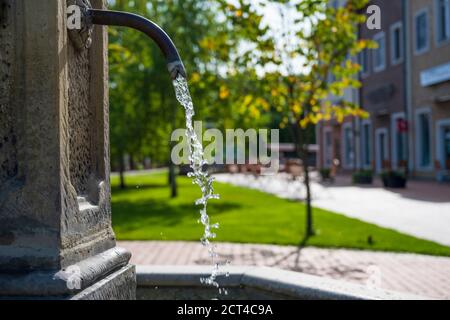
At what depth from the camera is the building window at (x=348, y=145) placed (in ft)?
108

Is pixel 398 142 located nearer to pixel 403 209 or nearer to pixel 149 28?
pixel 403 209

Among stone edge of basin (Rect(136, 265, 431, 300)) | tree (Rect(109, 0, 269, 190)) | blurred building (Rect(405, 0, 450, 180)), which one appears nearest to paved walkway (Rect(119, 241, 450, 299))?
stone edge of basin (Rect(136, 265, 431, 300))

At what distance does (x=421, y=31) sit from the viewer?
24.1 m

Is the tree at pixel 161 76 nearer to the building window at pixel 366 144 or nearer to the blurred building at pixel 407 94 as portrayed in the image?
the blurred building at pixel 407 94

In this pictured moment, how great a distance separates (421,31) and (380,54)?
4.65 meters

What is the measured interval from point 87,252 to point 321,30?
23.5 feet

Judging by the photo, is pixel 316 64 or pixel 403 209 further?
pixel 403 209

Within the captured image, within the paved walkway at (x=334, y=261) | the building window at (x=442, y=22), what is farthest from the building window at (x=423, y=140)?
the paved walkway at (x=334, y=261)

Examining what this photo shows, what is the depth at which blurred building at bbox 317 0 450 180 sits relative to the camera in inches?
877

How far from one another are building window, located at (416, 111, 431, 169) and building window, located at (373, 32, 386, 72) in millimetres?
4761

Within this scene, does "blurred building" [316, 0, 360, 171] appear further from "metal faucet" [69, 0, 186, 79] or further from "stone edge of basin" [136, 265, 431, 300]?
"metal faucet" [69, 0, 186, 79]

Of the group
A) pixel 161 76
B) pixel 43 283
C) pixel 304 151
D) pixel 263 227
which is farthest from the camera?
pixel 161 76

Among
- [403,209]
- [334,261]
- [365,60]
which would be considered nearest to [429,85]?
Answer: [365,60]

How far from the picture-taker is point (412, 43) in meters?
24.8
